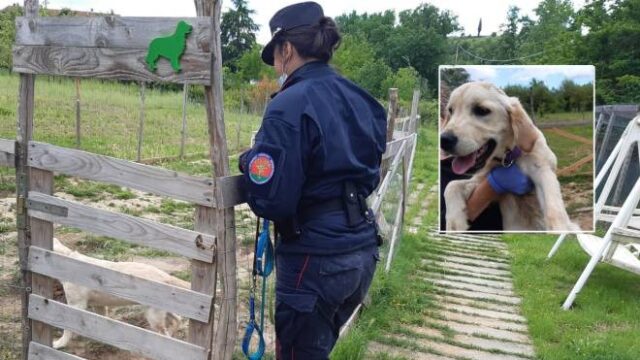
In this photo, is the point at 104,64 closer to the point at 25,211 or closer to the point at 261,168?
the point at 25,211

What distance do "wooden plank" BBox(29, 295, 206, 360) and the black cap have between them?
1.53 m

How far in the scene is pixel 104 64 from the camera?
9.39ft

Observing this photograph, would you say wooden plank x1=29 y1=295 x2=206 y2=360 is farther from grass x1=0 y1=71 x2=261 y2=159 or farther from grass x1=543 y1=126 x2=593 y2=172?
grass x1=0 y1=71 x2=261 y2=159

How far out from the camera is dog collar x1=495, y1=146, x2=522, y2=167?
4.57 metres

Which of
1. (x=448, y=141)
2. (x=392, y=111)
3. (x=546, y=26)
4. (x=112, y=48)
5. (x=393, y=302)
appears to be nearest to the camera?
(x=112, y=48)

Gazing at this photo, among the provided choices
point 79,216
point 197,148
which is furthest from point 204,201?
point 197,148

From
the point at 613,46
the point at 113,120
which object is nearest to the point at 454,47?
the point at 613,46

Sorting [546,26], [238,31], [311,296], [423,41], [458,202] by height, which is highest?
[238,31]

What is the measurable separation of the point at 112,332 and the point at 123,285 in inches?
11.6

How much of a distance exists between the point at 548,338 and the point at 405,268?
203 cm

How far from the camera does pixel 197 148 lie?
1360cm

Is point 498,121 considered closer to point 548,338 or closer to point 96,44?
point 548,338

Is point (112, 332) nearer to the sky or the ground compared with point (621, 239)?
nearer to the ground

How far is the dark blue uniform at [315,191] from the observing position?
7.14 ft
